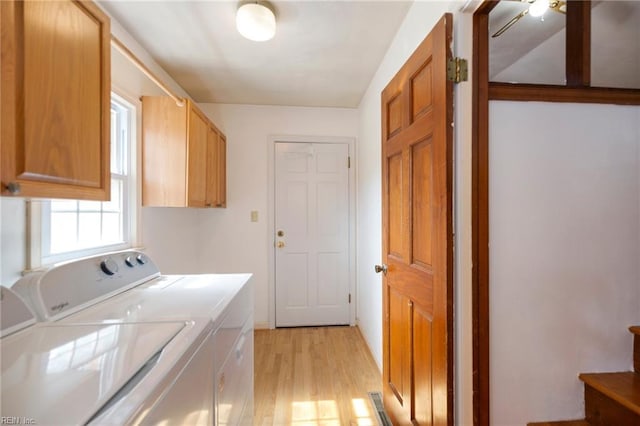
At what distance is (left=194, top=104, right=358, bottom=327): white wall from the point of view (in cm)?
293

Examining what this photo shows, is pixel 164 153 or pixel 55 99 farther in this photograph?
pixel 164 153

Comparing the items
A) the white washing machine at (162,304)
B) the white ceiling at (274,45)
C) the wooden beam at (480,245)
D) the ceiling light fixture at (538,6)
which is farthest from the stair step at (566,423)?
the white ceiling at (274,45)

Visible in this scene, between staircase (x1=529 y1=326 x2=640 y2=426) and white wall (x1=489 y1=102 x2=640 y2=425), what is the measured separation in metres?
0.03

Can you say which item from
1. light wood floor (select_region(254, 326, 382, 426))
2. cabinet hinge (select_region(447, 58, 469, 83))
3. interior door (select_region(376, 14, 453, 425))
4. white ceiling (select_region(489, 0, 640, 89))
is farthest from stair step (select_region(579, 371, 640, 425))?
white ceiling (select_region(489, 0, 640, 89))

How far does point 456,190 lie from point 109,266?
4.93 ft

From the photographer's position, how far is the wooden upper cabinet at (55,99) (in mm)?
717

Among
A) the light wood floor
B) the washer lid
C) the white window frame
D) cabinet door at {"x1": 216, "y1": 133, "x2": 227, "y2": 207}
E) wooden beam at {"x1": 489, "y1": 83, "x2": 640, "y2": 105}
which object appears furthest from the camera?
cabinet door at {"x1": 216, "y1": 133, "x2": 227, "y2": 207}

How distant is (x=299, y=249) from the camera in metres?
2.98

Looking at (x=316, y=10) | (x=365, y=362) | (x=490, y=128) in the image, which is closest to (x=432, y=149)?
(x=490, y=128)

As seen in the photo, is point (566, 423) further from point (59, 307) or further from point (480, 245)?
point (59, 307)

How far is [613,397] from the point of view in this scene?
108 centimetres

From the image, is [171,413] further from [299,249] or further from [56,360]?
[299,249]

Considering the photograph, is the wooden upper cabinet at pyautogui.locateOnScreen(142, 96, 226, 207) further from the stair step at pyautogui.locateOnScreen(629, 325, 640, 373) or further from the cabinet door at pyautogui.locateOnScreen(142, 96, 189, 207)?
the stair step at pyautogui.locateOnScreen(629, 325, 640, 373)

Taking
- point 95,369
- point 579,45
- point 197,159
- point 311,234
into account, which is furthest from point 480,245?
point 311,234
